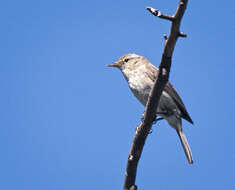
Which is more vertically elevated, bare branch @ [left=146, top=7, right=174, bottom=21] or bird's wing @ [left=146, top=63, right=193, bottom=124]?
bare branch @ [left=146, top=7, right=174, bottom=21]

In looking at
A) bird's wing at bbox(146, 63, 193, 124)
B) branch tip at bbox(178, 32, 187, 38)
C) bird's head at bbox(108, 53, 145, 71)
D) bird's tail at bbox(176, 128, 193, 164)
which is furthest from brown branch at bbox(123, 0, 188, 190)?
bird's head at bbox(108, 53, 145, 71)

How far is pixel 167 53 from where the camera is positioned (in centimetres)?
533

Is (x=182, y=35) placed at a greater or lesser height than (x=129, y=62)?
lesser

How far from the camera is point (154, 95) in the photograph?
570 cm

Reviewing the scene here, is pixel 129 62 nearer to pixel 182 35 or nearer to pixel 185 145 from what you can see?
pixel 185 145

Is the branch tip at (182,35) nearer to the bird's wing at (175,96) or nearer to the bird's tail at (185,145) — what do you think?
the bird's wing at (175,96)

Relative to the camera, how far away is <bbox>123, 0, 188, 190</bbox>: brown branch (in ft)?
16.6

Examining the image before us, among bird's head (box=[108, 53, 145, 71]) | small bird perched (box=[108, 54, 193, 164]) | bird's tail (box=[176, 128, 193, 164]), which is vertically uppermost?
bird's head (box=[108, 53, 145, 71])

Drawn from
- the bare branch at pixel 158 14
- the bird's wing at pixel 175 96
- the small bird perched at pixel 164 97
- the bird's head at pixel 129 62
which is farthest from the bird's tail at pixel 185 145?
the bare branch at pixel 158 14

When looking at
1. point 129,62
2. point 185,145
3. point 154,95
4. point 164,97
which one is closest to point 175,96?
point 164,97

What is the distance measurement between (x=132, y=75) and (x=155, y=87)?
2.90 m

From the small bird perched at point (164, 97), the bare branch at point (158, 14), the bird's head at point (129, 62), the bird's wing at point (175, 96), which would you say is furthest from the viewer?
the bird's head at point (129, 62)

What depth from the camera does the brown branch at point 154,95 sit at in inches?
199

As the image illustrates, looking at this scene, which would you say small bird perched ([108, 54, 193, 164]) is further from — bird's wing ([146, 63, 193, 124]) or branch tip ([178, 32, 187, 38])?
branch tip ([178, 32, 187, 38])
